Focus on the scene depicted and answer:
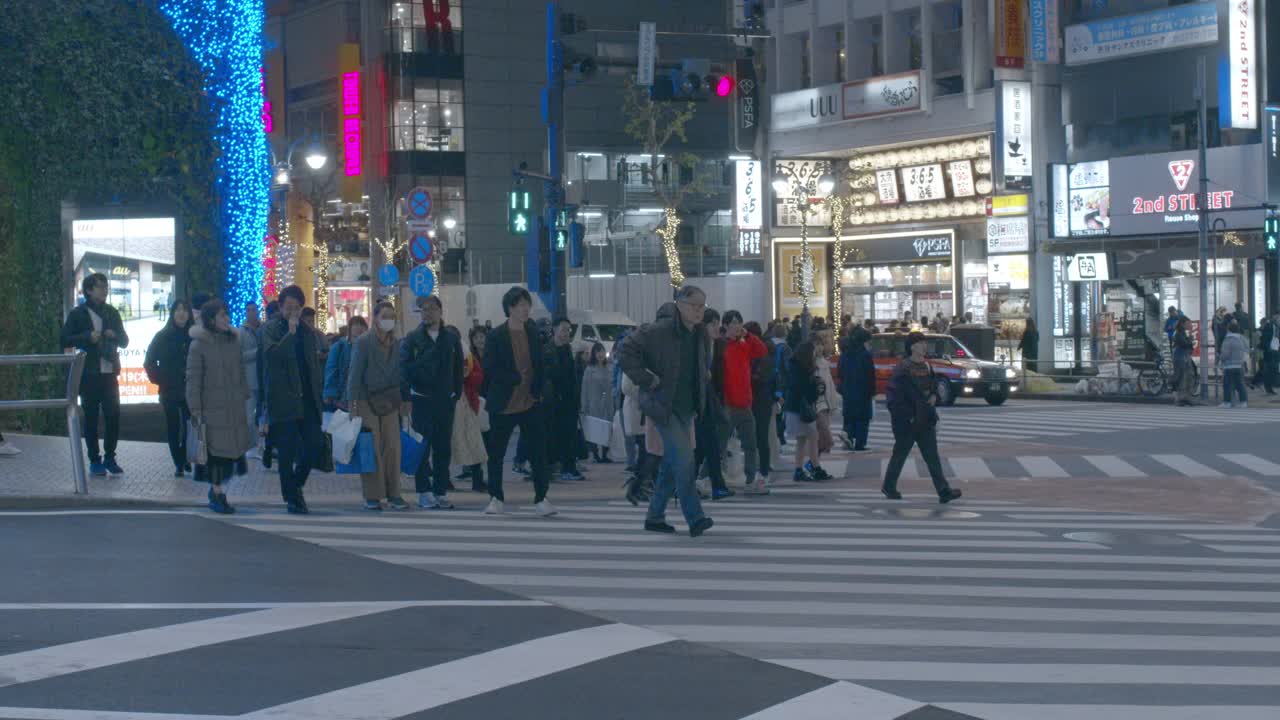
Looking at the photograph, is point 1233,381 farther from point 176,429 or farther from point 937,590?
point 937,590

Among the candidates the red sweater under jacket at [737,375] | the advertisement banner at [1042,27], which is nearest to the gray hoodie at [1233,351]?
the advertisement banner at [1042,27]

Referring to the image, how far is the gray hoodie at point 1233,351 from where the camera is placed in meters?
32.4

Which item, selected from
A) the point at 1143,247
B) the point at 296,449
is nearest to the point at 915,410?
the point at 296,449

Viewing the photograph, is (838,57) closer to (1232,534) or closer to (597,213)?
(597,213)

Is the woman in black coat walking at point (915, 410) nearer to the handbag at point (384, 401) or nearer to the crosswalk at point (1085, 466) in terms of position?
the crosswalk at point (1085, 466)

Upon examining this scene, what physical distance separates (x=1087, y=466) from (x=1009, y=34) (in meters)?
26.7

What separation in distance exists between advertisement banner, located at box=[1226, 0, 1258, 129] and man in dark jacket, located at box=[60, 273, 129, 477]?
31.0 metres

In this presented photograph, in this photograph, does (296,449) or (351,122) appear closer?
(296,449)

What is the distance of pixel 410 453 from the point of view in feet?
51.2

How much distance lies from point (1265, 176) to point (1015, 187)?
7.35 meters

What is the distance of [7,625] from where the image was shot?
8.35 m

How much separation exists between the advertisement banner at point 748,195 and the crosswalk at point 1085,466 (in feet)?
110

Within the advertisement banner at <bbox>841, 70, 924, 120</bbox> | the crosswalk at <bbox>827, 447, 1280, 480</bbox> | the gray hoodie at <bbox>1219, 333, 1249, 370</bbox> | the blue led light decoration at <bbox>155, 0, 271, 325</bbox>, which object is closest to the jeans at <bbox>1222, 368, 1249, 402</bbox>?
the gray hoodie at <bbox>1219, 333, 1249, 370</bbox>

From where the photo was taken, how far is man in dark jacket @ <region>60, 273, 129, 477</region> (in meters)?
16.7
